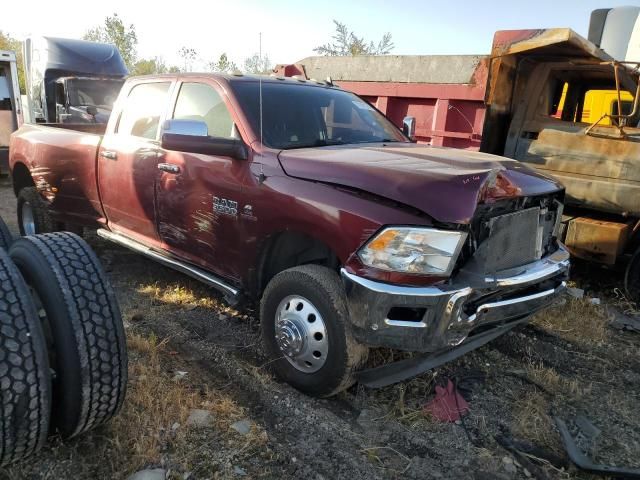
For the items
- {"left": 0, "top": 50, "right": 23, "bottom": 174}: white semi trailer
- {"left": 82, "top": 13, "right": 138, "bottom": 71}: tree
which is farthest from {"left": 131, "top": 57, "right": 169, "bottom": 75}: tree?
{"left": 0, "top": 50, "right": 23, "bottom": 174}: white semi trailer

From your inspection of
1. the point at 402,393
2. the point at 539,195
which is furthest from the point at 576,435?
the point at 539,195

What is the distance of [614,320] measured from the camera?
442 cm

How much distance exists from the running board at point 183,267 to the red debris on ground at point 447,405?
1.40m

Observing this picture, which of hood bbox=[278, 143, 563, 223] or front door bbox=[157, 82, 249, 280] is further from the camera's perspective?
front door bbox=[157, 82, 249, 280]

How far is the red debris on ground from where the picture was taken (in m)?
2.88

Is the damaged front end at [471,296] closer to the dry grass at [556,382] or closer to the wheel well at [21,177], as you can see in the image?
the dry grass at [556,382]

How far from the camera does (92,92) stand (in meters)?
10.8

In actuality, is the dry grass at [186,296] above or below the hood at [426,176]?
below

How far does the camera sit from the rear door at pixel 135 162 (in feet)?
13.0

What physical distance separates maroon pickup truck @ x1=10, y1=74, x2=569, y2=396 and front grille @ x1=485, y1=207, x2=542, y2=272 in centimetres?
1

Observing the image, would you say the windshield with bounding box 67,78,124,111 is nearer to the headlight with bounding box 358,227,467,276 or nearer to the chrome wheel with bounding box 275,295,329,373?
the chrome wheel with bounding box 275,295,329,373

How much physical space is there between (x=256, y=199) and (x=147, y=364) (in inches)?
48.7

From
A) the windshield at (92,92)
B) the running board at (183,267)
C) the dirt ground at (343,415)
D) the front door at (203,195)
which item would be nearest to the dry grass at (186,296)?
the dirt ground at (343,415)

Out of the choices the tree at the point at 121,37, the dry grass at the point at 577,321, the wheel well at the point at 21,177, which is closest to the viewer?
the dry grass at the point at 577,321
